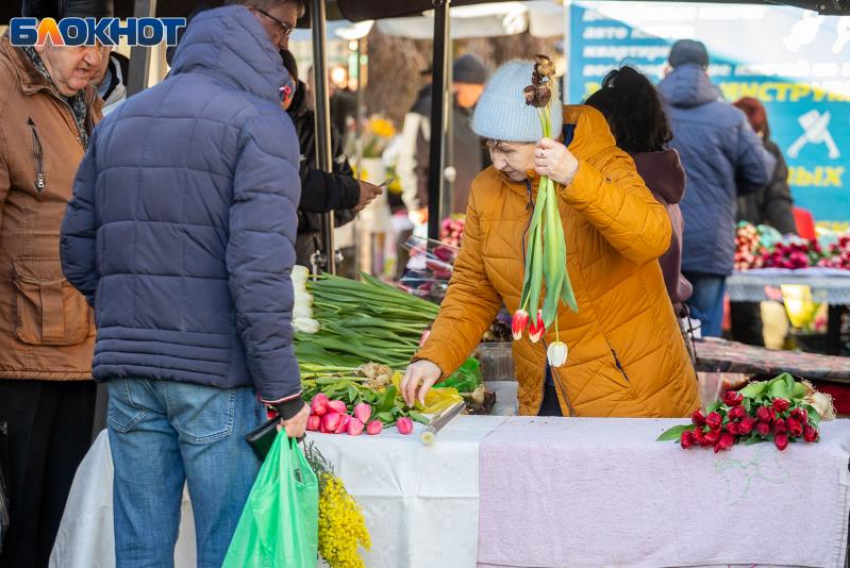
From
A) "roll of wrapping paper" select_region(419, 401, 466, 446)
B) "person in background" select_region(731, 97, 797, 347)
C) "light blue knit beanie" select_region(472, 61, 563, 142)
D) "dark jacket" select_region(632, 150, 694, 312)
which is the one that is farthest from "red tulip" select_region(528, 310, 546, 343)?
"person in background" select_region(731, 97, 797, 347)

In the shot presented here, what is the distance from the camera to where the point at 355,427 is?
3203 mm

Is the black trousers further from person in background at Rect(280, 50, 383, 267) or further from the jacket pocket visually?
person in background at Rect(280, 50, 383, 267)

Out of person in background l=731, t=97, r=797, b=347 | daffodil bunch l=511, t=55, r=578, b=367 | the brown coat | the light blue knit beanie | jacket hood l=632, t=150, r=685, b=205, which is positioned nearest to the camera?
daffodil bunch l=511, t=55, r=578, b=367

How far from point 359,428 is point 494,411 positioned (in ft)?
3.19

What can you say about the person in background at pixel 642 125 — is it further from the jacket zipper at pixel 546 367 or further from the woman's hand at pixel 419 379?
the woman's hand at pixel 419 379

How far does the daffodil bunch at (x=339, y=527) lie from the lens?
2805 mm

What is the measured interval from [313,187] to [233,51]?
2.36 m

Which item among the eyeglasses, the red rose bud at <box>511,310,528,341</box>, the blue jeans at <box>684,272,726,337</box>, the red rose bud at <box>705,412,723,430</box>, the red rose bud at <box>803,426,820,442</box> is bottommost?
the blue jeans at <box>684,272,726,337</box>

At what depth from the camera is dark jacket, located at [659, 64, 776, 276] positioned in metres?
7.70

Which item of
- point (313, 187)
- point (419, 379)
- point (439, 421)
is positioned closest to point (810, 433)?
point (439, 421)

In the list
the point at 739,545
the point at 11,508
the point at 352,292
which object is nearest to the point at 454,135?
the point at 352,292

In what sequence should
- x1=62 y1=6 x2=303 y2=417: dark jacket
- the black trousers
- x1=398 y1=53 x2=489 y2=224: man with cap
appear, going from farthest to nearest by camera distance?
x1=398 y1=53 x2=489 y2=224: man with cap < the black trousers < x1=62 y1=6 x2=303 y2=417: dark jacket

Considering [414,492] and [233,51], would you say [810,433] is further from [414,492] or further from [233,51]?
[233,51]

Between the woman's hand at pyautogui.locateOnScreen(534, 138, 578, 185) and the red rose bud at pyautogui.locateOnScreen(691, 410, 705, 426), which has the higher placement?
the woman's hand at pyautogui.locateOnScreen(534, 138, 578, 185)
